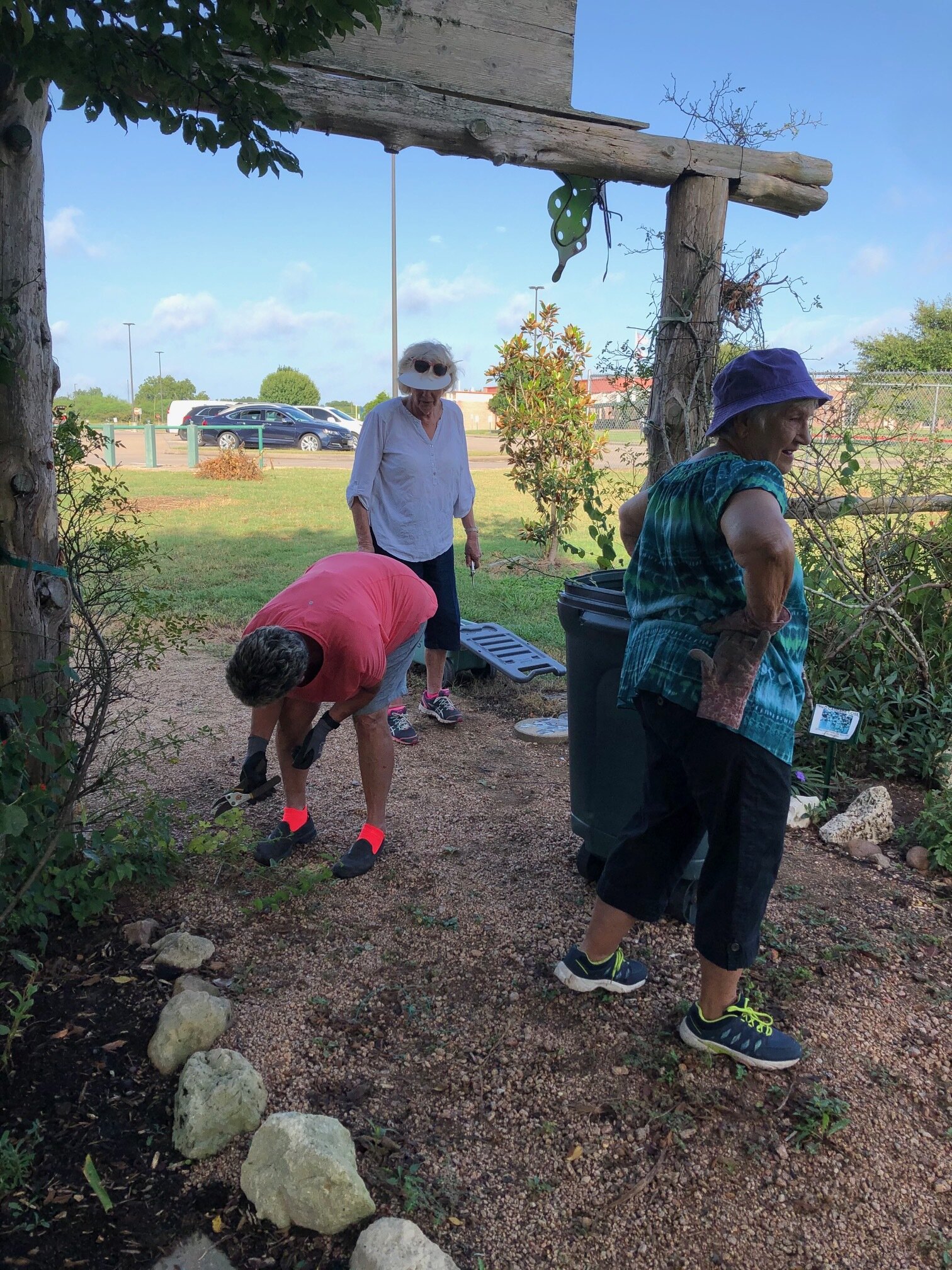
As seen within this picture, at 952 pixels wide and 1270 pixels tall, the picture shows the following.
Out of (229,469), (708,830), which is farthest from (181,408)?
(708,830)

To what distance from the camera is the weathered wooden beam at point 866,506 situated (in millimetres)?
3982

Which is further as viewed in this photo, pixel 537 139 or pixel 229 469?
pixel 229 469

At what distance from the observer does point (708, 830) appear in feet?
6.66

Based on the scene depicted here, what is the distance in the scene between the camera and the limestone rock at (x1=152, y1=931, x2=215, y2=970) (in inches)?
97.3

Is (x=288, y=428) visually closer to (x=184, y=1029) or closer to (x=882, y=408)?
(x=882, y=408)

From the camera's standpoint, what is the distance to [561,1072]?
2184 mm

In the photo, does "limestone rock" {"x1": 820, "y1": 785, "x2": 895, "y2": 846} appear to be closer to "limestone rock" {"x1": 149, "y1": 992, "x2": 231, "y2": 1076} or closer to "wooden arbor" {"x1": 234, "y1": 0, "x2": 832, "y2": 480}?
"wooden arbor" {"x1": 234, "y1": 0, "x2": 832, "y2": 480}

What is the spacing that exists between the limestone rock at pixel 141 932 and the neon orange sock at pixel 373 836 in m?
0.75

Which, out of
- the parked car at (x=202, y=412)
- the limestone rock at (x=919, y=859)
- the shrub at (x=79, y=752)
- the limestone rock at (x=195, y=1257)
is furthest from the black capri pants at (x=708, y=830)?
the parked car at (x=202, y=412)

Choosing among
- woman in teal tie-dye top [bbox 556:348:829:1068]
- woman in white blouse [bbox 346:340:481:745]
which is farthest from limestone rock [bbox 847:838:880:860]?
woman in white blouse [bbox 346:340:481:745]

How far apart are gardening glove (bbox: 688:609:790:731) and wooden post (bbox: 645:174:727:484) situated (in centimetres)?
176

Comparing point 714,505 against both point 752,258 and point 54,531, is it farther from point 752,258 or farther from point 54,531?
point 752,258

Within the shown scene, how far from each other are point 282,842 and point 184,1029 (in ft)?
3.35

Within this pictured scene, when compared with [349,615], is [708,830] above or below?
below
